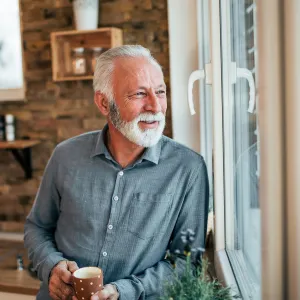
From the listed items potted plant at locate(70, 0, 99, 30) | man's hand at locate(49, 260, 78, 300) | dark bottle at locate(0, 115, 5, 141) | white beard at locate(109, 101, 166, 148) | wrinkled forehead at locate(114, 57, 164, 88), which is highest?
potted plant at locate(70, 0, 99, 30)

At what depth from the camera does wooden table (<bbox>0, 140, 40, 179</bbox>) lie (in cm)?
286

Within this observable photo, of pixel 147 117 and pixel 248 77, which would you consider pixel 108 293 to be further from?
pixel 248 77

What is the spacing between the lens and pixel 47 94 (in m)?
2.96

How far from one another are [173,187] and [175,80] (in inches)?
43.0

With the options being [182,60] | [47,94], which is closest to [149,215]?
[182,60]

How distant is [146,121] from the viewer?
1.50 meters

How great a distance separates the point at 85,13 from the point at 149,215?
1.58 meters

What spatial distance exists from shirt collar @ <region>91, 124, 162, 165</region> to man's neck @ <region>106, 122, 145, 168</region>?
37 millimetres

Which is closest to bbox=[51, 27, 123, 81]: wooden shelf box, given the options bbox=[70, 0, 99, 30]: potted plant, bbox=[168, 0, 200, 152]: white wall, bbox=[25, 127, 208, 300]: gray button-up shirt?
bbox=[70, 0, 99, 30]: potted plant

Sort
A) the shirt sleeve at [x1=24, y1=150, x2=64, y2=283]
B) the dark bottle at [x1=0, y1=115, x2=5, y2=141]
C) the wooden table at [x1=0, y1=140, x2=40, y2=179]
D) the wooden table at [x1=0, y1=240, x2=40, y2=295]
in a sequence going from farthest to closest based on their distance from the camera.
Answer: the dark bottle at [x1=0, y1=115, x2=5, y2=141] < the wooden table at [x1=0, y1=140, x2=40, y2=179] < the wooden table at [x1=0, y1=240, x2=40, y2=295] < the shirt sleeve at [x1=24, y1=150, x2=64, y2=283]

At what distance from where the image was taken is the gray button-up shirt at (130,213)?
149 cm

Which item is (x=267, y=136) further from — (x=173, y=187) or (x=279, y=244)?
(x=173, y=187)

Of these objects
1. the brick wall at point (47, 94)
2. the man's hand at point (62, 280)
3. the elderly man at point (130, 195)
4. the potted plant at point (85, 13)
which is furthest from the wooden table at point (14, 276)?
the potted plant at point (85, 13)

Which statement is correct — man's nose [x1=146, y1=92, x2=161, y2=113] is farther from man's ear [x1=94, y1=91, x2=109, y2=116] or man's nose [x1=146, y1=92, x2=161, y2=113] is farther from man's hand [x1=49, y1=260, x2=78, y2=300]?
man's hand [x1=49, y1=260, x2=78, y2=300]
